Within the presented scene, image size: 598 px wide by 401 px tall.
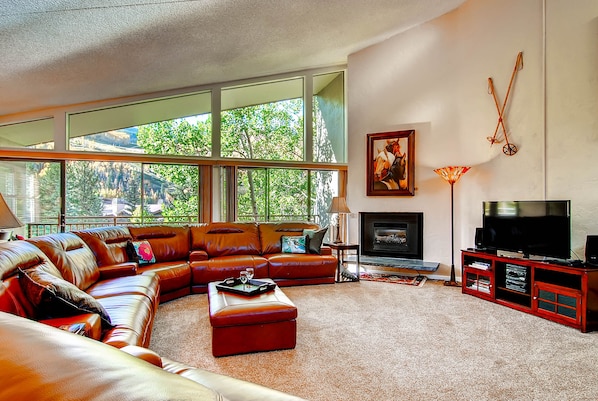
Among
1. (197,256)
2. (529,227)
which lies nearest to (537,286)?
(529,227)

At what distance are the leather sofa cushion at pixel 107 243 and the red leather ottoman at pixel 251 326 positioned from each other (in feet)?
5.97

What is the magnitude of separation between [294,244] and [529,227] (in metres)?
3.00

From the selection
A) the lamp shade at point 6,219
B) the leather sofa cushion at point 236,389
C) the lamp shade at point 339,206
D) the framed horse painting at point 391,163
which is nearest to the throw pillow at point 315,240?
the lamp shade at point 339,206

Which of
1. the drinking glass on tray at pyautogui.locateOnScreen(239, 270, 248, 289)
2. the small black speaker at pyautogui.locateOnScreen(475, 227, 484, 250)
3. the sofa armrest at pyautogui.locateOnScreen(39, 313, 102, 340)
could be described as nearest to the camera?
the sofa armrest at pyautogui.locateOnScreen(39, 313, 102, 340)

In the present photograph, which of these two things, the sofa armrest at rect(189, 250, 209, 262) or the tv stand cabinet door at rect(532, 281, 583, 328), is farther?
the sofa armrest at rect(189, 250, 209, 262)

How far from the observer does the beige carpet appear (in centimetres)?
205

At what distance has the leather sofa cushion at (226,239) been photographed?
15.7 feet

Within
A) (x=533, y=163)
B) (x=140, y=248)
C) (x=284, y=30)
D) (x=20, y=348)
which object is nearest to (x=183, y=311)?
(x=140, y=248)

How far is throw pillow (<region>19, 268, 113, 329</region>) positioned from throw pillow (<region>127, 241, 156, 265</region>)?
2.09 meters

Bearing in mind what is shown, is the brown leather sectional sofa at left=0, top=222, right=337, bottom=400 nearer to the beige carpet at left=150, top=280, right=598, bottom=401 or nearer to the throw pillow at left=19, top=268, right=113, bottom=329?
the throw pillow at left=19, top=268, right=113, bottom=329

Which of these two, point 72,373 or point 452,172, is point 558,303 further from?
point 72,373

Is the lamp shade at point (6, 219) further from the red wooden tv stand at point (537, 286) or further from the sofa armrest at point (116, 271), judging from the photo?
the red wooden tv stand at point (537, 286)

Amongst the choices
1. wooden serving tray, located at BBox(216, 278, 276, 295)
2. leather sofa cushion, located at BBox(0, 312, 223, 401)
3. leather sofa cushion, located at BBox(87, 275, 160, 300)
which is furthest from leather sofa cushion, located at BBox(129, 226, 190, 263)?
leather sofa cushion, located at BBox(0, 312, 223, 401)

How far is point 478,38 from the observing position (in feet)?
16.1
